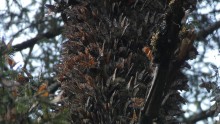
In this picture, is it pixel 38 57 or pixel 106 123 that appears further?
pixel 38 57

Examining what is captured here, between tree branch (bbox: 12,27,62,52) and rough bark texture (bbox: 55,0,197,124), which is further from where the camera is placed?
tree branch (bbox: 12,27,62,52)

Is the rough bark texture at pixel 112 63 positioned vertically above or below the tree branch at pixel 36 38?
below

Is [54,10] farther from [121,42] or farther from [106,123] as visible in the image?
[106,123]

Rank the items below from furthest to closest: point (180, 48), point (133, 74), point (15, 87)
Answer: point (133, 74), point (15, 87), point (180, 48)

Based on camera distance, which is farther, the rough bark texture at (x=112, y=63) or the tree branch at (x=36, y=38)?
the tree branch at (x=36, y=38)

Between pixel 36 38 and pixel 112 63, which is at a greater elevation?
pixel 36 38

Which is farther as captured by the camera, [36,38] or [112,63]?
[36,38]

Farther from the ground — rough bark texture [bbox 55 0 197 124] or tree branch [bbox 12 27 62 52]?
tree branch [bbox 12 27 62 52]

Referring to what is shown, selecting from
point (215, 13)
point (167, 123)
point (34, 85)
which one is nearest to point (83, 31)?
point (34, 85)
